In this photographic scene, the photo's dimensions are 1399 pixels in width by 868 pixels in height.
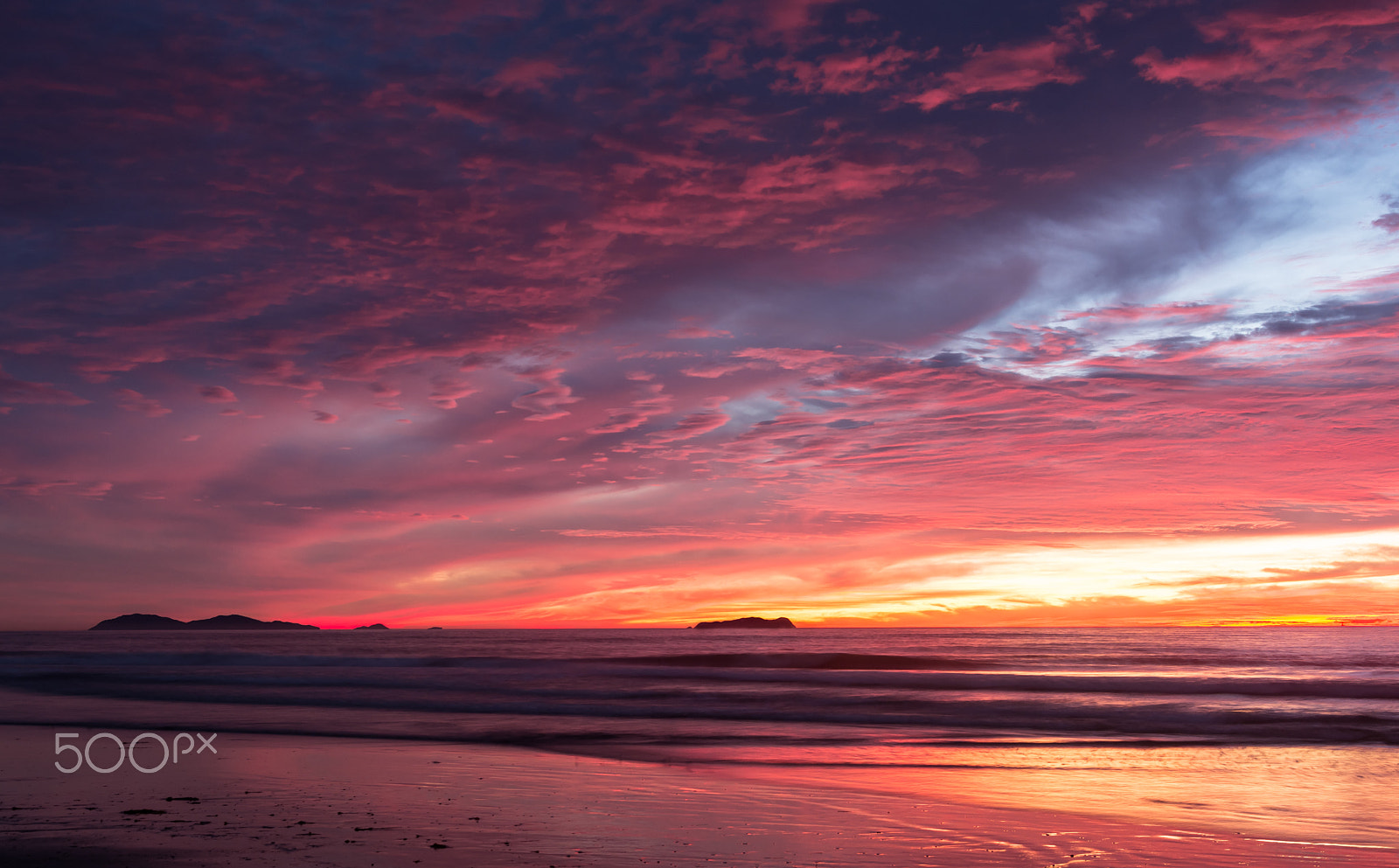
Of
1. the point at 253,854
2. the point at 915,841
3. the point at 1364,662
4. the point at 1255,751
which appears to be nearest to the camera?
the point at 253,854

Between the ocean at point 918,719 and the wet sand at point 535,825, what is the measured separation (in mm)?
1232

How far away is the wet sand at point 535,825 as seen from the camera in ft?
23.9

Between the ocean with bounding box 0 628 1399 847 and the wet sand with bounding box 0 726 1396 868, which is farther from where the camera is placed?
the ocean with bounding box 0 628 1399 847

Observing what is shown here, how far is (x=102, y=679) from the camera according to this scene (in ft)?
102

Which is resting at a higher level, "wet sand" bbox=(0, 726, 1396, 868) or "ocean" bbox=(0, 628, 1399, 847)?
"wet sand" bbox=(0, 726, 1396, 868)

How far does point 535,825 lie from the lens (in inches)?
333

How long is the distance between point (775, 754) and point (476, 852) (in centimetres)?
789

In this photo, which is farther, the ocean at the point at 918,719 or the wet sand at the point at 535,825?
the ocean at the point at 918,719

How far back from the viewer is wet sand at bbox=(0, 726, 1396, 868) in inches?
287

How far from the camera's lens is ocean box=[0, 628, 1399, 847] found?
11.2m

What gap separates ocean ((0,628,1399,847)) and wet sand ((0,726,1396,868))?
1232 mm

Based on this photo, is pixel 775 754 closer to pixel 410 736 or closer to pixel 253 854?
pixel 410 736

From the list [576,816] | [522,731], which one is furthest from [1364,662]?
[576,816]

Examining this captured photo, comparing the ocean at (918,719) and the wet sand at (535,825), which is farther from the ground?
the wet sand at (535,825)
